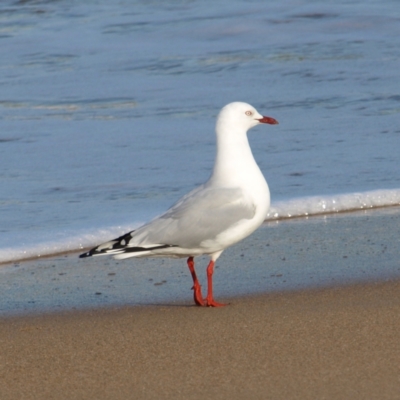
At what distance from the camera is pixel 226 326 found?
171 inches

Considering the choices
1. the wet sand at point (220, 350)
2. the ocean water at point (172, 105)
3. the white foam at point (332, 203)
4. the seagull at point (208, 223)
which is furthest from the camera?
the ocean water at point (172, 105)

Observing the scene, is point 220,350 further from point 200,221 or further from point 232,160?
point 232,160

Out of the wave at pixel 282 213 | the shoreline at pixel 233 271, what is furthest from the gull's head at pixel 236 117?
the wave at pixel 282 213

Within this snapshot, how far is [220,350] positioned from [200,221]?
40.5 inches

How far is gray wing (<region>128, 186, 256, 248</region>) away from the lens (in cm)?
485

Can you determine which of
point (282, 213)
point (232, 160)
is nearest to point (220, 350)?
point (232, 160)

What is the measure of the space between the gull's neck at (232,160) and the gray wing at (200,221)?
0.35 feet

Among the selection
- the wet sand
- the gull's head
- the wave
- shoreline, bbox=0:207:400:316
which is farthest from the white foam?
the wet sand

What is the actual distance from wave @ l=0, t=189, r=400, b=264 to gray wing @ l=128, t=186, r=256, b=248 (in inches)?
46.5

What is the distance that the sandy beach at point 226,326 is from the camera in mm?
3598

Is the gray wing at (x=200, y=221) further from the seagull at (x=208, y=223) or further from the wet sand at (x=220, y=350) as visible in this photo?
the wet sand at (x=220, y=350)

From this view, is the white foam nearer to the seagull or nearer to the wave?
the wave

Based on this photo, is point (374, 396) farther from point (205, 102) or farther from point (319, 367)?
point (205, 102)

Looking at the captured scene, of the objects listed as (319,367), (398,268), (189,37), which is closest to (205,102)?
(189,37)
